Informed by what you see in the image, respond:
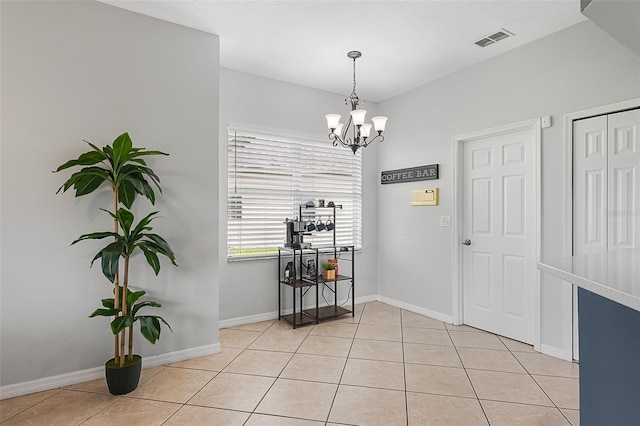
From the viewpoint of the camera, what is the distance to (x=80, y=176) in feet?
7.74

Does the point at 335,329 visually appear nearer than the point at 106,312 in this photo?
No

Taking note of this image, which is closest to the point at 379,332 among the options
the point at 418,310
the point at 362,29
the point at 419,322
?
the point at 419,322

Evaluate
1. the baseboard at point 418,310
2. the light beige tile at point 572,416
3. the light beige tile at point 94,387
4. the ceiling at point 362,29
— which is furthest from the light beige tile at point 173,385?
the ceiling at point 362,29

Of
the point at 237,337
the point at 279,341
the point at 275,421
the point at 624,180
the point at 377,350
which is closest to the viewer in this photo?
the point at 275,421

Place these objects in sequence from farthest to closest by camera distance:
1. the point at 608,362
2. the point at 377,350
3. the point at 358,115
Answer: the point at 377,350
the point at 358,115
the point at 608,362

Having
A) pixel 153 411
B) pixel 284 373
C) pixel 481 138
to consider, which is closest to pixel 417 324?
pixel 284 373

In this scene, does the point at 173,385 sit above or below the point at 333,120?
below

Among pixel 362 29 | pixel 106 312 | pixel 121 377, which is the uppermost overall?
pixel 362 29

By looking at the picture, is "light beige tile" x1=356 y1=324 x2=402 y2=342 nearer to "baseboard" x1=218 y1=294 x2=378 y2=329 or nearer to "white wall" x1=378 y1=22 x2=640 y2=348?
"white wall" x1=378 y1=22 x2=640 y2=348

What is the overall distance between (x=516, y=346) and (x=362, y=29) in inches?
122

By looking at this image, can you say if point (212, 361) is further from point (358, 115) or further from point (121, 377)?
point (358, 115)

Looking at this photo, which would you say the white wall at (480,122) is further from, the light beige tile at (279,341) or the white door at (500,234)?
the light beige tile at (279,341)

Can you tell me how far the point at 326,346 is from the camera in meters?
3.28

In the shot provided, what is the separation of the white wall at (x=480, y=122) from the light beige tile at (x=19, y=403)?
3571mm
